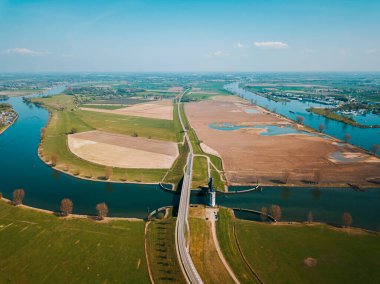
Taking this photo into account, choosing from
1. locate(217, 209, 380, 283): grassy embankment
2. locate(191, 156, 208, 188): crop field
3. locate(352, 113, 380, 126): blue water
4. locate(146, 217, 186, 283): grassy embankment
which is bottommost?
locate(217, 209, 380, 283): grassy embankment

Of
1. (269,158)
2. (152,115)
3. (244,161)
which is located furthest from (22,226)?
(152,115)

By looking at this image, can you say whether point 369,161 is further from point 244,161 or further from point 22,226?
point 22,226

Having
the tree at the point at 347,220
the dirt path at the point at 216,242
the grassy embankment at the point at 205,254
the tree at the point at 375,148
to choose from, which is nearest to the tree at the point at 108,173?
the grassy embankment at the point at 205,254

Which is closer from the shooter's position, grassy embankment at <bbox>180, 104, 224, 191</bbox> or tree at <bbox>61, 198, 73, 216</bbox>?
tree at <bbox>61, 198, 73, 216</bbox>

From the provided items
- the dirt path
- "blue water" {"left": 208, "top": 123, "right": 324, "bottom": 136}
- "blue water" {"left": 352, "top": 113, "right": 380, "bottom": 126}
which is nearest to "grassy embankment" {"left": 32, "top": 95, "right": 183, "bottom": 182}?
the dirt path

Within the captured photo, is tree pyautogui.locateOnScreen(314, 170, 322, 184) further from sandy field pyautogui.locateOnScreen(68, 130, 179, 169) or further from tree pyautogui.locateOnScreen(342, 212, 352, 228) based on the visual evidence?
sandy field pyautogui.locateOnScreen(68, 130, 179, 169)

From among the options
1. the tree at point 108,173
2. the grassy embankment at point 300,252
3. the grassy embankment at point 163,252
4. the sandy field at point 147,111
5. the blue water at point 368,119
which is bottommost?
the grassy embankment at point 300,252

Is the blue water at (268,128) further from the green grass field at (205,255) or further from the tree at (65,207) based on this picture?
the tree at (65,207)
